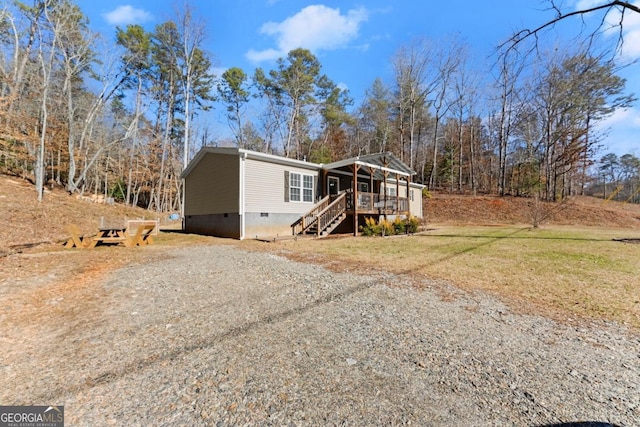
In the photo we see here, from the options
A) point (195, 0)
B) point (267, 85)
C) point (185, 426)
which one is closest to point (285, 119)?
point (267, 85)

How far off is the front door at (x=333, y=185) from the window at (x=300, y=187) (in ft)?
5.77

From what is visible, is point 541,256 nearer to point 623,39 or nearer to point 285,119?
point 623,39

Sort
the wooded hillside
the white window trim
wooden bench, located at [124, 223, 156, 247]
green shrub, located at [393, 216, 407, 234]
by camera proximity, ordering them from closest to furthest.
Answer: wooden bench, located at [124, 223, 156, 247], the white window trim, green shrub, located at [393, 216, 407, 234], the wooded hillside

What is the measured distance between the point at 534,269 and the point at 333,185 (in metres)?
10.6

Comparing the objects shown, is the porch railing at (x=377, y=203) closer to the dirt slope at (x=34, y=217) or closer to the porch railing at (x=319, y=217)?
the porch railing at (x=319, y=217)

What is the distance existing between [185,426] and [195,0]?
2596 cm

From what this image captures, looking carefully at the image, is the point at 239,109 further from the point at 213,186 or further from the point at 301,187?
the point at 301,187

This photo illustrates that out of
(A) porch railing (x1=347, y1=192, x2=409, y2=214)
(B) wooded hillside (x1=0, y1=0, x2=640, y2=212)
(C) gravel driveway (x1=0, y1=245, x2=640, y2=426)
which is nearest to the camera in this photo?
(C) gravel driveway (x1=0, y1=245, x2=640, y2=426)

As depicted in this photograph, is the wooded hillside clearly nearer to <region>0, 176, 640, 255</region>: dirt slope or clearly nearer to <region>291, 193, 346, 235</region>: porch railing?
<region>0, 176, 640, 255</region>: dirt slope

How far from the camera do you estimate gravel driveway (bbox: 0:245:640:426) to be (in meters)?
1.76

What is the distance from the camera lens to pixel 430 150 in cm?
3309

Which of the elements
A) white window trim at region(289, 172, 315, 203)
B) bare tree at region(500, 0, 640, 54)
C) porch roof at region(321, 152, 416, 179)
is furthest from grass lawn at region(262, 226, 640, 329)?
porch roof at region(321, 152, 416, 179)

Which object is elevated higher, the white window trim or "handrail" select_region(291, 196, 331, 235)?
the white window trim

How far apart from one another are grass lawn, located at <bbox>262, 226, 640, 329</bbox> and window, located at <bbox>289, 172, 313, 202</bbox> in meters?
3.85
